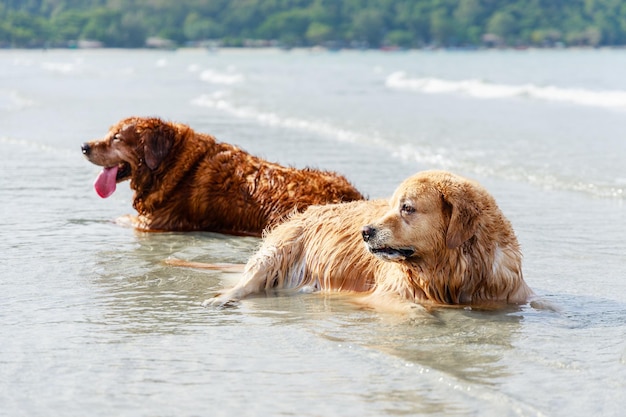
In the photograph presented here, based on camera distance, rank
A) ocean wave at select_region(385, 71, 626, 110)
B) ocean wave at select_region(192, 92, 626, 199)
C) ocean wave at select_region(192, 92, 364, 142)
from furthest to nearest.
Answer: ocean wave at select_region(385, 71, 626, 110)
ocean wave at select_region(192, 92, 364, 142)
ocean wave at select_region(192, 92, 626, 199)

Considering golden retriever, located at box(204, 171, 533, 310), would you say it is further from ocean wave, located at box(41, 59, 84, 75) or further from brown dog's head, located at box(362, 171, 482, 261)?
ocean wave, located at box(41, 59, 84, 75)

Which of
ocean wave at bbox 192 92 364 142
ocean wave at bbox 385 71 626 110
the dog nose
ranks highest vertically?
ocean wave at bbox 385 71 626 110

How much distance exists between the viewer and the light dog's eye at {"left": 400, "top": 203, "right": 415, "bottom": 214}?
633 centimetres

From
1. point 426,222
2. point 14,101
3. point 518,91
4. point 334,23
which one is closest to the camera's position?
point 426,222

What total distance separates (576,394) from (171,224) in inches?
211

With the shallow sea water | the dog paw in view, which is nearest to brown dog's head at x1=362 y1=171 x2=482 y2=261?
the shallow sea water

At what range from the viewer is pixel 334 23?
165125mm

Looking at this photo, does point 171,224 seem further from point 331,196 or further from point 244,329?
point 244,329

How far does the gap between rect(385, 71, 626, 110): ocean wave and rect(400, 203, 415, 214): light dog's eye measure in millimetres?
20848

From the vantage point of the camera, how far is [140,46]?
160 meters

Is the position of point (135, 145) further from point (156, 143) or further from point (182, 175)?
point (182, 175)

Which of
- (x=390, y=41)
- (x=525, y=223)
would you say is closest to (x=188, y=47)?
(x=390, y=41)

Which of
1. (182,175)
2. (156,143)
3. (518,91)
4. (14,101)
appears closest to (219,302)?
(182,175)

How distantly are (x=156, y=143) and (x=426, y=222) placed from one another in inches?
155
